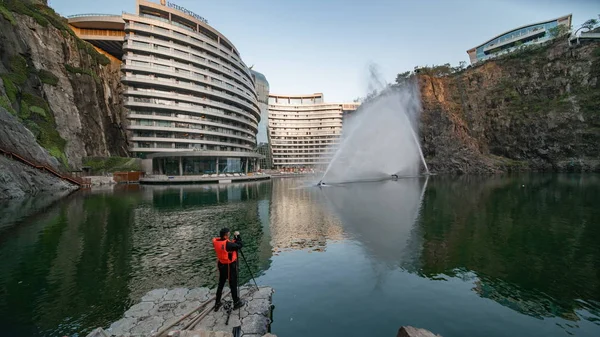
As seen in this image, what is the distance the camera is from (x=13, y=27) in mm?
46219

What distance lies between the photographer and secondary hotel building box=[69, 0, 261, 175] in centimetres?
6781

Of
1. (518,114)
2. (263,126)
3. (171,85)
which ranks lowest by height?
(518,114)

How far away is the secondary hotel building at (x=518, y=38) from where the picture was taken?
95812 millimetres

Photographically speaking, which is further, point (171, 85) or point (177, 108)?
point (177, 108)

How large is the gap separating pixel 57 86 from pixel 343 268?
222 ft

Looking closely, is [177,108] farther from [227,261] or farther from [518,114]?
[518,114]

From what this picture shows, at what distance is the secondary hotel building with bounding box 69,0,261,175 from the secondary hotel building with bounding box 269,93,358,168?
7569 centimetres

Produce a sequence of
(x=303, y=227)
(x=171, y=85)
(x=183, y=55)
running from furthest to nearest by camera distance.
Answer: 1. (x=183, y=55)
2. (x=171, y=85)
3. (x=303, y=227)

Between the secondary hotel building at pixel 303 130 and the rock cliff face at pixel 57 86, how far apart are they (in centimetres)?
9336

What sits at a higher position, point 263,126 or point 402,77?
point 402,77

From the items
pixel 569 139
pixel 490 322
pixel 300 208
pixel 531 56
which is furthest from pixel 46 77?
pixel 531 56

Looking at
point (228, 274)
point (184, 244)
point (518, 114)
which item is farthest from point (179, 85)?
point (518, 114)

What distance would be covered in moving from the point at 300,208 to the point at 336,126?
138585 mm

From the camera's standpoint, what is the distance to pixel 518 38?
102m
